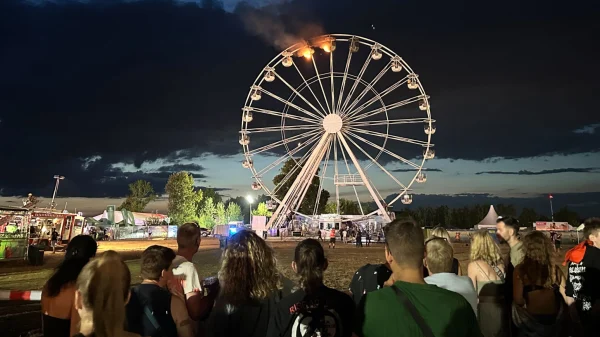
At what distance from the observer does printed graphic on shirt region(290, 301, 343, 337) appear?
2744mm

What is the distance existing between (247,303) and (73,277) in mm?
1570

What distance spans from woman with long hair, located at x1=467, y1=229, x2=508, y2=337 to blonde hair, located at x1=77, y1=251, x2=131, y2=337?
3830 mm

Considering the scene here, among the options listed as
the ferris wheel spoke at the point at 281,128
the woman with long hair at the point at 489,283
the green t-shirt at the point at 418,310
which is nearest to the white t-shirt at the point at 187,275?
the green t-shirt at the point at 418,310

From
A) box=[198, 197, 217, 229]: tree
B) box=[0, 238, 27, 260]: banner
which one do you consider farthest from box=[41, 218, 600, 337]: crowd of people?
box=[198, 197, 217, 229]: tree

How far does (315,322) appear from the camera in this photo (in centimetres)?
277

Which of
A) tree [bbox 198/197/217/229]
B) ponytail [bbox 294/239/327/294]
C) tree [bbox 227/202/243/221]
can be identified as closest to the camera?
ponytail [bbox 294/239/327/294]

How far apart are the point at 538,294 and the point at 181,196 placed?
76947 millimetres

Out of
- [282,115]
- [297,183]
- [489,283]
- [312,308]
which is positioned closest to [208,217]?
[297,183]

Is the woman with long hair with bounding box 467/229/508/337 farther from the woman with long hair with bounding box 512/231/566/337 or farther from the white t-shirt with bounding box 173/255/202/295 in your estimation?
the white t-shirt with bounding box 173/255/202/295

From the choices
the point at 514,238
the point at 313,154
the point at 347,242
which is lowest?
the point at 347,242

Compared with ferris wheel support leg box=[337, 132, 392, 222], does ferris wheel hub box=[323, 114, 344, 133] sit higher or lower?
higher

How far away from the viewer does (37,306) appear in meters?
9.15

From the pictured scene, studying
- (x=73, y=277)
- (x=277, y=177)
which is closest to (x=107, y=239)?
(x=277, y=177)

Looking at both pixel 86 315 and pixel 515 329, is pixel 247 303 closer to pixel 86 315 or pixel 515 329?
pixel 86 315
